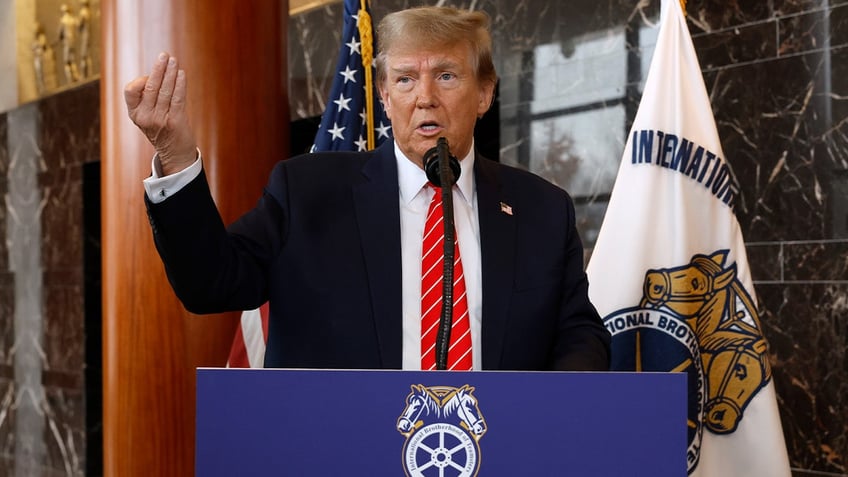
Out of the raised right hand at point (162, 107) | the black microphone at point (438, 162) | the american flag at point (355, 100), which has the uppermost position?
the american flag at point (355, 100)

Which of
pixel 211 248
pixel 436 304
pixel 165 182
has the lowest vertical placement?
pixel 436 304

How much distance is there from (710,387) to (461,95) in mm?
1381

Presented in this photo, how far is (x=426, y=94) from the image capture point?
2.08 metres

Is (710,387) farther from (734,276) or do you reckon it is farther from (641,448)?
(641,448)

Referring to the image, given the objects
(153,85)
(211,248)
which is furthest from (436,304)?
(153,85)

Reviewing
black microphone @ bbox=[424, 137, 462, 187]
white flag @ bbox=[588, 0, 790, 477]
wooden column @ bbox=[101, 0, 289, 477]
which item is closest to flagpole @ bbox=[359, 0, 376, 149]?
wooden column @ bbox=[101, 0, 289, 477]

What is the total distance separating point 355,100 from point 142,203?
0.86 m

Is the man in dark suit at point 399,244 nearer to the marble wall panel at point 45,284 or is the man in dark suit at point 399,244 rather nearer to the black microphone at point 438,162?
the black microphone at point 438,162

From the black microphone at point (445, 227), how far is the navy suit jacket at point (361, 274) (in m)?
0.29

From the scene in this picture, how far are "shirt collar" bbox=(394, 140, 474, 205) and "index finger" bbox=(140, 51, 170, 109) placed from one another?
60 centimetres

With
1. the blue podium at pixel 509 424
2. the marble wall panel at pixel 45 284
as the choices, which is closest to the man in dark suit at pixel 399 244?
the blue podium at pixel 509 424

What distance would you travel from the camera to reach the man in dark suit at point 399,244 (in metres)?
1.86

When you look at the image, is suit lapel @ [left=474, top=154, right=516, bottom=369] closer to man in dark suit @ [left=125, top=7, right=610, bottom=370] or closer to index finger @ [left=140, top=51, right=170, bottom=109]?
man in dark suit @ [left=125, top=7, right=610, bottom=370]

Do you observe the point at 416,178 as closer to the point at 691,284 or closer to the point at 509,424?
the point at 509,424
